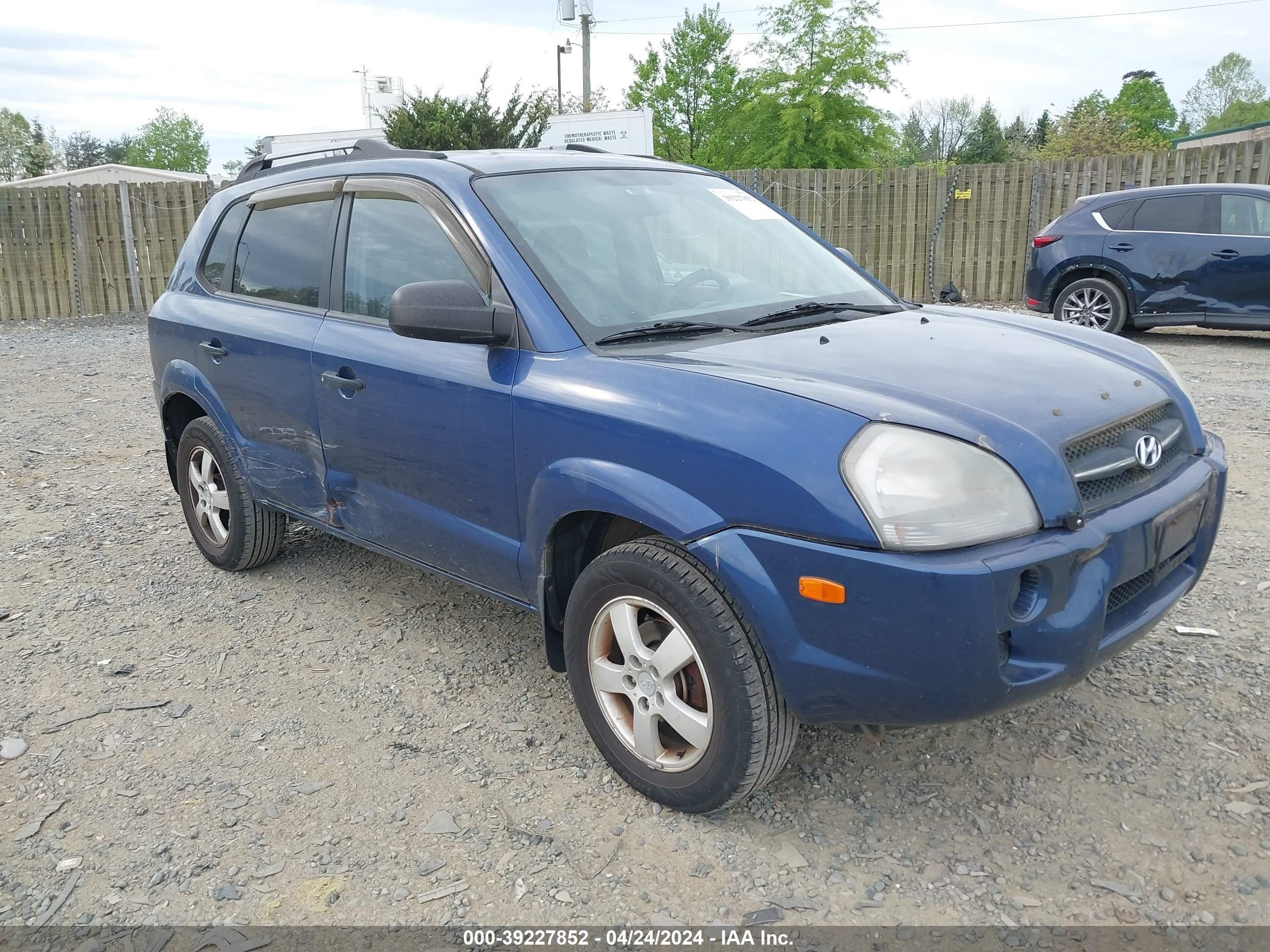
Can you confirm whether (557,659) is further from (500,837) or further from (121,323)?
(121,323)

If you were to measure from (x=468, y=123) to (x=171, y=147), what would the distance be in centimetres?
7461

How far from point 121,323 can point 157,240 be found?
1534 mm

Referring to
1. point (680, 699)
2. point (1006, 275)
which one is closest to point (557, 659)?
point (680, 699)

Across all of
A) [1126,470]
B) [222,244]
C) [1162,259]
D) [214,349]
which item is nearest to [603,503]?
[1126,470]

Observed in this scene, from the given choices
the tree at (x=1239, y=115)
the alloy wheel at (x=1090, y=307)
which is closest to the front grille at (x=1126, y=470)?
the alloy wheel at (x=1090, y=307)

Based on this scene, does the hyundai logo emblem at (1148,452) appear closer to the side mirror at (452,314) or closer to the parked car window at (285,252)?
the side mirror at (452,314)

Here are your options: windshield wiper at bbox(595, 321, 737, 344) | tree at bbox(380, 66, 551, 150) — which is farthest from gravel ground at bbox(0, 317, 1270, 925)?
tree at bbox(380, 66, 551, 150)

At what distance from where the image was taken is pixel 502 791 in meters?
2.90

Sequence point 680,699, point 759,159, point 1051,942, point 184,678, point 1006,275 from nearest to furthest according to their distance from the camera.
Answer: point 1051,942 → point 680,699 → point 184,678 → point 1006,275 → point 759,159

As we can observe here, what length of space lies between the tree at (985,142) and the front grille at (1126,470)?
74.4m

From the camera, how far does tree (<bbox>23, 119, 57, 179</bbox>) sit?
67938 mm

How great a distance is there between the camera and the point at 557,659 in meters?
3.05

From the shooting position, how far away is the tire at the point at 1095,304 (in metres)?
10.4

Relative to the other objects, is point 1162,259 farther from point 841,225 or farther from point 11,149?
point 11,149
